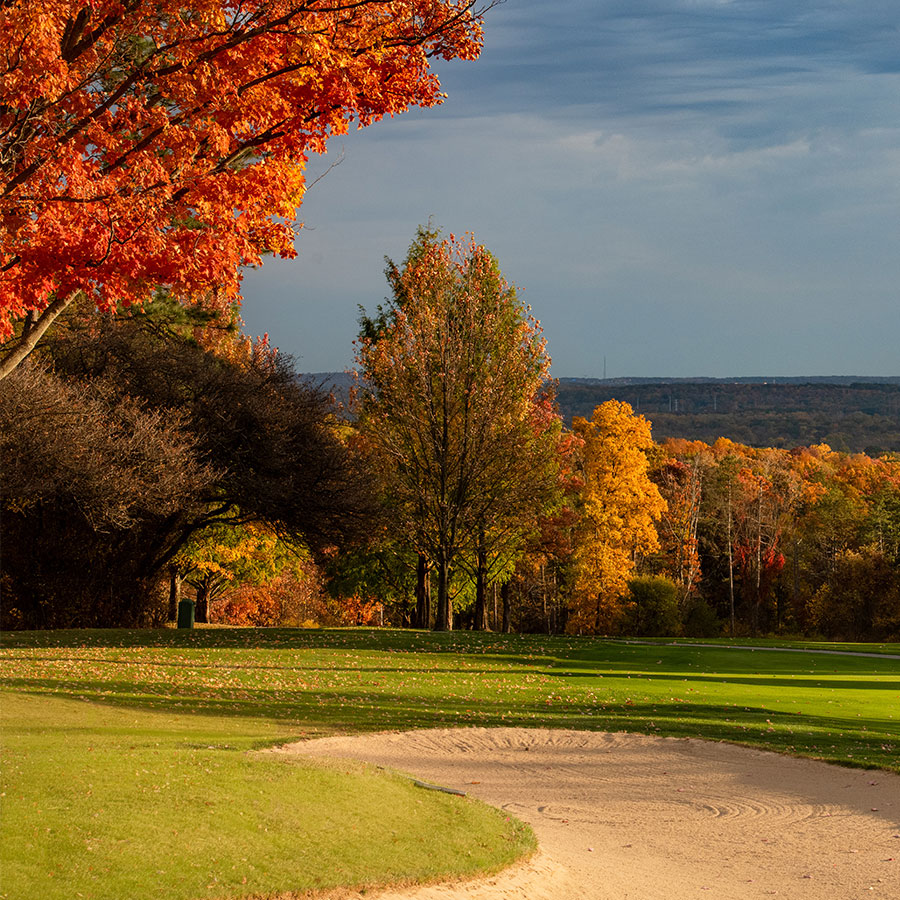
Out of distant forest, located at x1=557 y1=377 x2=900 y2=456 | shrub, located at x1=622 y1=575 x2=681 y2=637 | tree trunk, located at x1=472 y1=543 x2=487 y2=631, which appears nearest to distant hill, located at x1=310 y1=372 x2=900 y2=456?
distant forest, located at x1=557 y1=377 x2=900 y2=456

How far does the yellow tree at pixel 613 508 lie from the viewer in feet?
133

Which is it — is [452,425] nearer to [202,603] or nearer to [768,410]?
[202,603]

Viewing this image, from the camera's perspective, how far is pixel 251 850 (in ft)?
21.8

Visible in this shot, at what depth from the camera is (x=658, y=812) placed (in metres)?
10.2

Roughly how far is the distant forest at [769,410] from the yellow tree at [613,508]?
238 ft

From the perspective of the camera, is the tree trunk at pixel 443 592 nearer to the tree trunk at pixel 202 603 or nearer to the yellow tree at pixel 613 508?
the yellow tree at pixel 613 508

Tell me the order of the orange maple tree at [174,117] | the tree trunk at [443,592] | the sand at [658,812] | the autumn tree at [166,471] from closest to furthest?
1. the sand at [658,812]
2. the orange maple tree at [174,117]
3. the autumn tree at [166,471]
4. the tree trunk at [443,592]

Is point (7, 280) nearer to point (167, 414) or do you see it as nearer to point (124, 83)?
point (124, 83)

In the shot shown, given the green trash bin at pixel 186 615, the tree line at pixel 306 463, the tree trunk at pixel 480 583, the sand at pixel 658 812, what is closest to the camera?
the sand at pixel 658 812

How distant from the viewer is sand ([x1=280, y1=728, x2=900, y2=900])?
304 inches

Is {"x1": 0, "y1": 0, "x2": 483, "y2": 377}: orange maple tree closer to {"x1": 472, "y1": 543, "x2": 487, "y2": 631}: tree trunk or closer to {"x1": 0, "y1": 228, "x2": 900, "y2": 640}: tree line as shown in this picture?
{"x1": 0, "y1": 228, "x2": 900, "y2": 640}: tree line

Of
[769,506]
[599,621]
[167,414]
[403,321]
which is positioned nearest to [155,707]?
[167,414]

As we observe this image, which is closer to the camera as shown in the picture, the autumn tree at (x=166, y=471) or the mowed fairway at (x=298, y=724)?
the mowed fairway at (x=298, y=724)

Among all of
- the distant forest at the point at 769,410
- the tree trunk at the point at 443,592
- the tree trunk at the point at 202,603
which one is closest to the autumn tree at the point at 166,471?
the tree trunk at the point at 443,592
